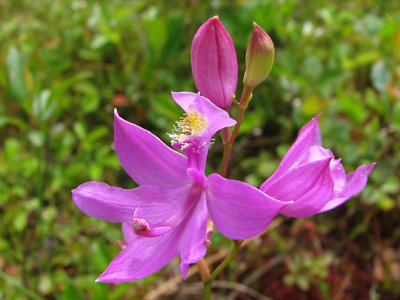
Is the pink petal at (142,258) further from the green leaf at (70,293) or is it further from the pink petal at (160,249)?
the green leaf at (70,293)

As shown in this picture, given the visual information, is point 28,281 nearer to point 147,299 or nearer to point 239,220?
point 147,299

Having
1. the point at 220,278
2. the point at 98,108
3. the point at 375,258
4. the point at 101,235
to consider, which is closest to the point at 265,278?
the point at 220,278

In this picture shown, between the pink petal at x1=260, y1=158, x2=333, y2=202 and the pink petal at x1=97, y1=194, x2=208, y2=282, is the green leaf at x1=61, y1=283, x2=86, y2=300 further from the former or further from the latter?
the pink petal at x1=260, y1=158, x2=333, y2=202

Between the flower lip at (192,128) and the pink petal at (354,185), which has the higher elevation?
the flower lip at (192,128)

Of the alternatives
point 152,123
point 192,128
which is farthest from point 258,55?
point 152,123

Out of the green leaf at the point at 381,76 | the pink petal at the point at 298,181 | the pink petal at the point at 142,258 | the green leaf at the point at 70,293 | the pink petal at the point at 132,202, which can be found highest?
the pink petal at the point at 298,181

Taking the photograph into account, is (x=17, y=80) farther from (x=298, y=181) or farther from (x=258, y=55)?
(x=298, y=181)

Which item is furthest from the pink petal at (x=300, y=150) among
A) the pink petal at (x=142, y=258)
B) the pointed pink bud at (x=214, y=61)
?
the pink petal at (x=142, y=258)
